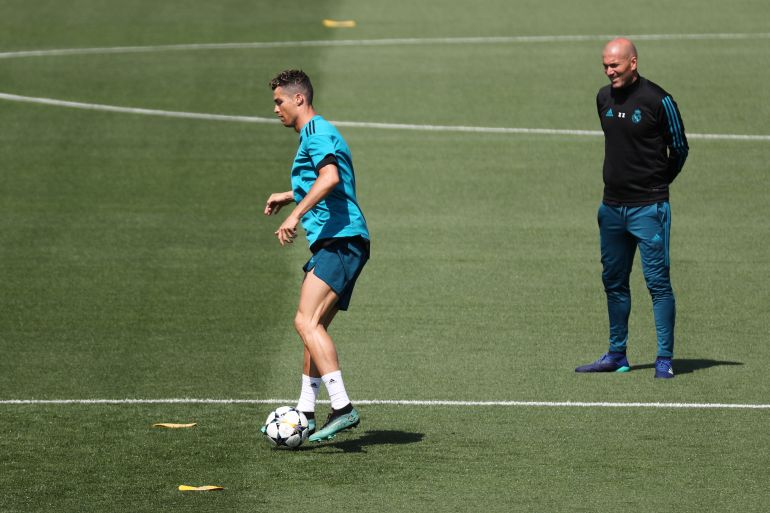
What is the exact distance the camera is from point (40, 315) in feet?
43.3

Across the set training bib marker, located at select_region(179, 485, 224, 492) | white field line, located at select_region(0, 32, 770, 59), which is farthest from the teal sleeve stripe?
white field line, located at select_region(0, 32, 770, 59)

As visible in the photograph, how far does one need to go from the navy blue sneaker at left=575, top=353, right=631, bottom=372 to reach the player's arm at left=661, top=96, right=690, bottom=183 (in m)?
1.48

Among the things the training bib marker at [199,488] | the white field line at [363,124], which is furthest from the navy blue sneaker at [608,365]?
the white field line at [363,124]

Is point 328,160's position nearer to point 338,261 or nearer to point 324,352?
point 338,261

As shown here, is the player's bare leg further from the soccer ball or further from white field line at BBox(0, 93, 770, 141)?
white field line at BBox(0, 93, 770, 141)

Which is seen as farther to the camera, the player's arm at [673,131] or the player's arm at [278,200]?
the player's arm at [673,131]

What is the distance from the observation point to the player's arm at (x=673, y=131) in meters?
11.0

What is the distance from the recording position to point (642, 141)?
11047 millimetres

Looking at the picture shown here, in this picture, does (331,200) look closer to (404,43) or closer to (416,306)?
(416,306)

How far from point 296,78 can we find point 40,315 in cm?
477

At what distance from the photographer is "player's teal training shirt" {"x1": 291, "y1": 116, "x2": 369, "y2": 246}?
9.36 meters

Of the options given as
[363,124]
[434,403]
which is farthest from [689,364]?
[363,124]

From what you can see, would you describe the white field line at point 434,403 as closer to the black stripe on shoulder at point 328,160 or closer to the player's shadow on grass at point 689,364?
the player's shadow on grass at point 689,364

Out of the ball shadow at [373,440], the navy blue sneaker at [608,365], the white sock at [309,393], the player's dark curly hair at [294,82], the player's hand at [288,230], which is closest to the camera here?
the player's hand at [288,230]
